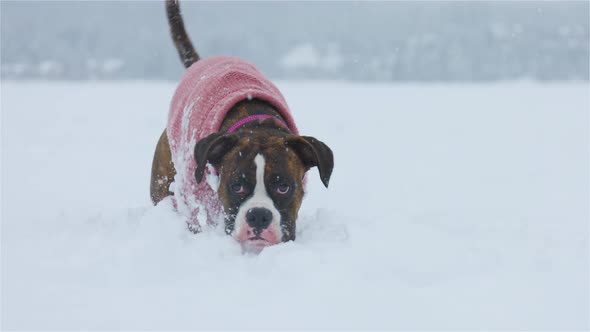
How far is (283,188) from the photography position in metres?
3.89

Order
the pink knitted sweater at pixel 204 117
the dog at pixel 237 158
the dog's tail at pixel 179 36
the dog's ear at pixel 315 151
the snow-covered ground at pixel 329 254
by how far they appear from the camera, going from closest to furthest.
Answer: the snow-covered ground at pixel 329 254 → the dog at pixel 237 158 → the dog's ear at pixel 315 151 → the pink knitted sweater at pixel 204 117 → the dog's tail at pixel 179 36

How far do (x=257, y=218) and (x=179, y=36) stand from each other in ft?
9.90

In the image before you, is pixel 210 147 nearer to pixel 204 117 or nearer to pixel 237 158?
pixel 237 158

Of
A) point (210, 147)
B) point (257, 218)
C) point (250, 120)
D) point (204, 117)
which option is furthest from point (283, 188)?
point (204, 117)

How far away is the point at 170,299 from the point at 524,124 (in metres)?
12.0

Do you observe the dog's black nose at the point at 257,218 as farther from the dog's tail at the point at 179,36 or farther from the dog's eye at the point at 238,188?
the dog's tail at the point at 179,36

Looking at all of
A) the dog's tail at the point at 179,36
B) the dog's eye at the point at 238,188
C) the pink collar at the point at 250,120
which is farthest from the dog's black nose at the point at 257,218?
the dog's tail at the point at 179,36

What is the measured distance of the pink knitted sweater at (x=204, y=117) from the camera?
424cm

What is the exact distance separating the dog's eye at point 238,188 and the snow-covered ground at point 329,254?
11.9 inches

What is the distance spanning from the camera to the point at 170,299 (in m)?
2.89

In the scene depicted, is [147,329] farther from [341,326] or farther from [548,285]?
[548,285]

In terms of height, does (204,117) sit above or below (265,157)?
above

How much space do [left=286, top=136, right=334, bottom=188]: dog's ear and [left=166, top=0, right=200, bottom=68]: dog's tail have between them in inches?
102

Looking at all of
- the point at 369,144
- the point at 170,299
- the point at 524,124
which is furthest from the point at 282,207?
the point at 524,124
